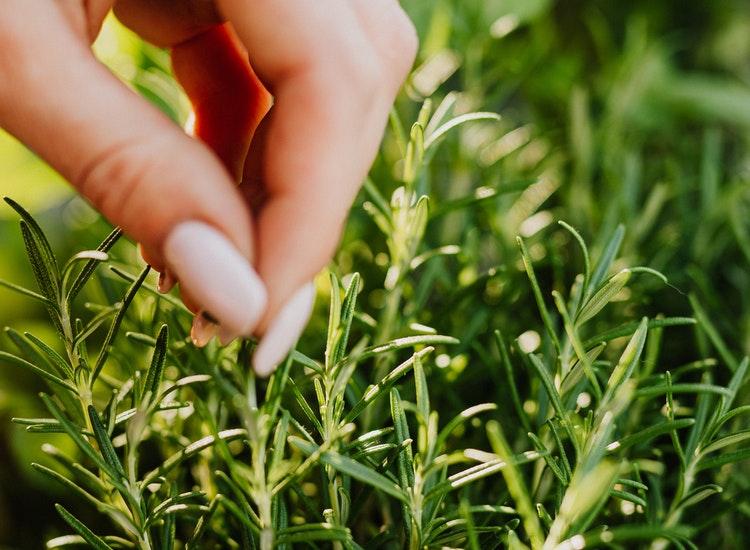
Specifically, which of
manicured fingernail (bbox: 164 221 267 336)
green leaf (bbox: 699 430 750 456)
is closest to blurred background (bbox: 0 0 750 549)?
green leaf (bbox: 699 430 750 456)

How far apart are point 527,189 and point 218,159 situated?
43cm

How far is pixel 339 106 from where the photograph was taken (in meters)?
0.36

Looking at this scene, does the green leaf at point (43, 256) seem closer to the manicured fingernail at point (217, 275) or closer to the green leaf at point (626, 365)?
the manicured fingernail at point (217, 275)

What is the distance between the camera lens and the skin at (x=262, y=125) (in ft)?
1.04

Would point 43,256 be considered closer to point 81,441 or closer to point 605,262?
point 81,441

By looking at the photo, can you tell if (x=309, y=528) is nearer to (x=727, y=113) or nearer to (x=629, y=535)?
(x=629, y=535)

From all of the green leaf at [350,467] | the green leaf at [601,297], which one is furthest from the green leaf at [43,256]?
the green leaf at [601,297]

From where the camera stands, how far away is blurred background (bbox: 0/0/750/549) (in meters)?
0.54

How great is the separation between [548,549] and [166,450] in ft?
0.92

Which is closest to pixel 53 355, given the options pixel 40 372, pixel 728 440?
pixel 40 372

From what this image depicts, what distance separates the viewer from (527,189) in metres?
0.70

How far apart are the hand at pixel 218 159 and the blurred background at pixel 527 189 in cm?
14

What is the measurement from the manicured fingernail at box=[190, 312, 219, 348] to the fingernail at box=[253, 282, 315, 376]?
0.14 ft

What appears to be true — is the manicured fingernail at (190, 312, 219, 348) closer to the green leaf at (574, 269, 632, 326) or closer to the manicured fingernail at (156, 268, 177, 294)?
the manicured fingernail at (156, 268, 177, 294)
